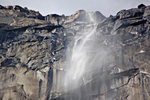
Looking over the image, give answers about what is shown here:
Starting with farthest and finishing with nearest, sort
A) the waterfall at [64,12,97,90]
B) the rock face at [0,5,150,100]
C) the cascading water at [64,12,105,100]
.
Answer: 1. the waterfall at [64,12,97,90]
2. the cascading water at [64,12,105,100]
3. the rock face at [0,5,150,100]

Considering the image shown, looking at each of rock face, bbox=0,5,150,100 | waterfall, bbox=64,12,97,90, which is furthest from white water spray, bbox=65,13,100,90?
rock face, bbox=0,5,150,100

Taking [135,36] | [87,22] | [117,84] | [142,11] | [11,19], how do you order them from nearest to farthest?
[117,84] → [135,36] → [142,11] → [11,19] → [87,22]

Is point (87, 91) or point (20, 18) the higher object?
point (20, 18)

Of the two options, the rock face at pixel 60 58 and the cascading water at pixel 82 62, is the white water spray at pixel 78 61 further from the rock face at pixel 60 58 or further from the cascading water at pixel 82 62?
the rock face at pixel 60 58

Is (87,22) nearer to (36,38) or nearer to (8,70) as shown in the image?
(36,38)

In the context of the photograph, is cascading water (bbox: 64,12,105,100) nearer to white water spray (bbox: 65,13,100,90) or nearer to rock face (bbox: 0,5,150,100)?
white water spray (bbox: 65,13,100,90)

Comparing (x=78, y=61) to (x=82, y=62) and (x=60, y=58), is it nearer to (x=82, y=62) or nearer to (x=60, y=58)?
(x=82, y=62)

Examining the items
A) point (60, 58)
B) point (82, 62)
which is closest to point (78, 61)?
point (82, 62)

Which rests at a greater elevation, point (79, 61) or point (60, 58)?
point (60, 58)

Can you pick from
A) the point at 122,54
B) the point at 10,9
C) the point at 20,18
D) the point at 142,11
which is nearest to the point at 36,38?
the point at 20,18
